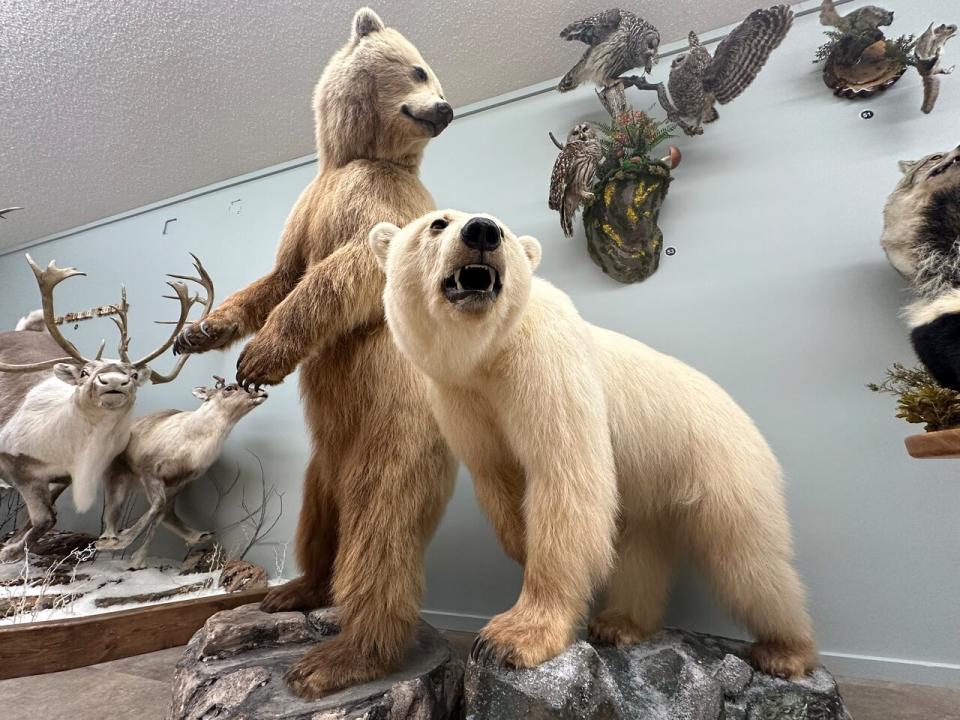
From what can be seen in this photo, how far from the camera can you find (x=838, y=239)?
168cm

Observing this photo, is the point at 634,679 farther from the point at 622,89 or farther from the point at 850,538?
the point at 622,89

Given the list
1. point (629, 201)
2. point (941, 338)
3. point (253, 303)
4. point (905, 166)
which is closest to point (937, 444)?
point (941, 338)

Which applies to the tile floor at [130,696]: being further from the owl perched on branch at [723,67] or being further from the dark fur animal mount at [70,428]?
the owl perched on branch at [723,67]

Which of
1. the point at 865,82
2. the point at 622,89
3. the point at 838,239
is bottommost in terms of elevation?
the point at 838,239

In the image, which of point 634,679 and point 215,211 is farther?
point 215,211

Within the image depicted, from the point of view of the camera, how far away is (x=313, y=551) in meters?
1.49

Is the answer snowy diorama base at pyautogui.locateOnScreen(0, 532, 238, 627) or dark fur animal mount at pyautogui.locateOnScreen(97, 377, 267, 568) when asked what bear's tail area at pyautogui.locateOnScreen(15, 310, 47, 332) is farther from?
snowy diorama base at pyautogui.locateOnScreen(0, 532, 238, 627)

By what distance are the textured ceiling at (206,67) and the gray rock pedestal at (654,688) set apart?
223 centimetres

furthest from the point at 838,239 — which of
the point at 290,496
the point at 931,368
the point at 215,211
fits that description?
the point at 215,211

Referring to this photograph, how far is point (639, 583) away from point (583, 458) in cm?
57

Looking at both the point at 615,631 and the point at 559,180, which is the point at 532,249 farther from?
the point at 615,631

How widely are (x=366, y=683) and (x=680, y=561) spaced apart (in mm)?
A: 863

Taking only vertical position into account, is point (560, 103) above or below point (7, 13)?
below

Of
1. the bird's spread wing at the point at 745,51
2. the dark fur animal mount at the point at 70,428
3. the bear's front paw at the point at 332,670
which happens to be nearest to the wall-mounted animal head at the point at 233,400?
the dark fur animal mount at the point at 70,428
